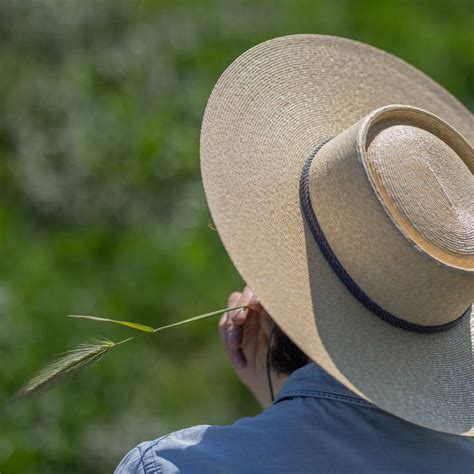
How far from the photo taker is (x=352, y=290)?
1.85 m

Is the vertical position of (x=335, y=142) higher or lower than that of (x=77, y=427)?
higher

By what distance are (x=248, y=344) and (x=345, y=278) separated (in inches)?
19.2

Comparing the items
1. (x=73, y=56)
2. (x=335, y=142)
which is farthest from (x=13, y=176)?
(x=335, y=142)

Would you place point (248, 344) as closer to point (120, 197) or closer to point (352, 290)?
point (352, 290)

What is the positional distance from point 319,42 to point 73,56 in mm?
2903

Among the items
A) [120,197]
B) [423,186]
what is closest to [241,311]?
[423,186]

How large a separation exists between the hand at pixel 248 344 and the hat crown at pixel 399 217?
410 mm

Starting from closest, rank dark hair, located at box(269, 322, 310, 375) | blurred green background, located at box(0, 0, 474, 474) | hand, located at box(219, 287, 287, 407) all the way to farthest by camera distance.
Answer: dark hair, located at box(269, 322, 310, 375) → hand, located at box(219, 287, 287, 407) → blurred green background, located at box(0, 0, 474, 474)

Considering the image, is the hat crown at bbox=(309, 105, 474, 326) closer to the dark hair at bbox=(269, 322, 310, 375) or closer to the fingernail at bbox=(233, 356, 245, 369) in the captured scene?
the dark hair at bbox=(269, 322, 310, 375)

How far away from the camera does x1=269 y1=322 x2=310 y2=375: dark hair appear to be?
6.80 ft

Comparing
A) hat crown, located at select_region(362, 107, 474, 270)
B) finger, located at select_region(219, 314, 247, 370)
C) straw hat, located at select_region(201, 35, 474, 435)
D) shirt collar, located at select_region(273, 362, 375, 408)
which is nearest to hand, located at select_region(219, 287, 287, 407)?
finger, located at select_region(219, 314, 247, 370)

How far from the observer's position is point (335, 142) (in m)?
1.92

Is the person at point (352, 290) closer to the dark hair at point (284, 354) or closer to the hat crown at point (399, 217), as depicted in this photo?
the hat crown at point (399, 217)

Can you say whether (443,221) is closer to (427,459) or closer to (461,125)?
(427,459)
